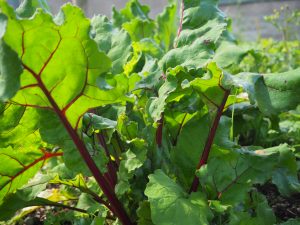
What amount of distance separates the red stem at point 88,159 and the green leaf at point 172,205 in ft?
0.56

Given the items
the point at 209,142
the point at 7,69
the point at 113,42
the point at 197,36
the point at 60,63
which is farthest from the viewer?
the point at 113,42

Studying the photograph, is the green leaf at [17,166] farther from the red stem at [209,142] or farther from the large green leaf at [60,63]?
the red stem at [209,142]

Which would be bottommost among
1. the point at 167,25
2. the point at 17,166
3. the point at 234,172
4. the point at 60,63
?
the point at 234,172

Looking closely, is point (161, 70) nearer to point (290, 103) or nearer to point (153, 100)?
point (153, 100)

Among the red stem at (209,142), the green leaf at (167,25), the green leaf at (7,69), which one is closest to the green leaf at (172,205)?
the red stem at (209,142)

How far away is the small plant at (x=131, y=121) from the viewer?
954mm

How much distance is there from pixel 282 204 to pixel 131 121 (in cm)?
67

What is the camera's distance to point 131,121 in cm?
125

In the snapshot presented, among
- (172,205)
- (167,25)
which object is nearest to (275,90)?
(172,205)

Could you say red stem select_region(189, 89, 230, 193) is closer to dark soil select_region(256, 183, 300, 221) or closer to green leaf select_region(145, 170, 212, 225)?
green leaf select_region(145, 170, 212, 225)

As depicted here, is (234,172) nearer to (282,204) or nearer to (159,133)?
(159,133)

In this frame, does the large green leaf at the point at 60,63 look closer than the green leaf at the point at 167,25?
Yes

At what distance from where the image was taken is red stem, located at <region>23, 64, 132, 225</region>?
1026 mm

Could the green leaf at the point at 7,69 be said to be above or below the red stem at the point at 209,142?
above
